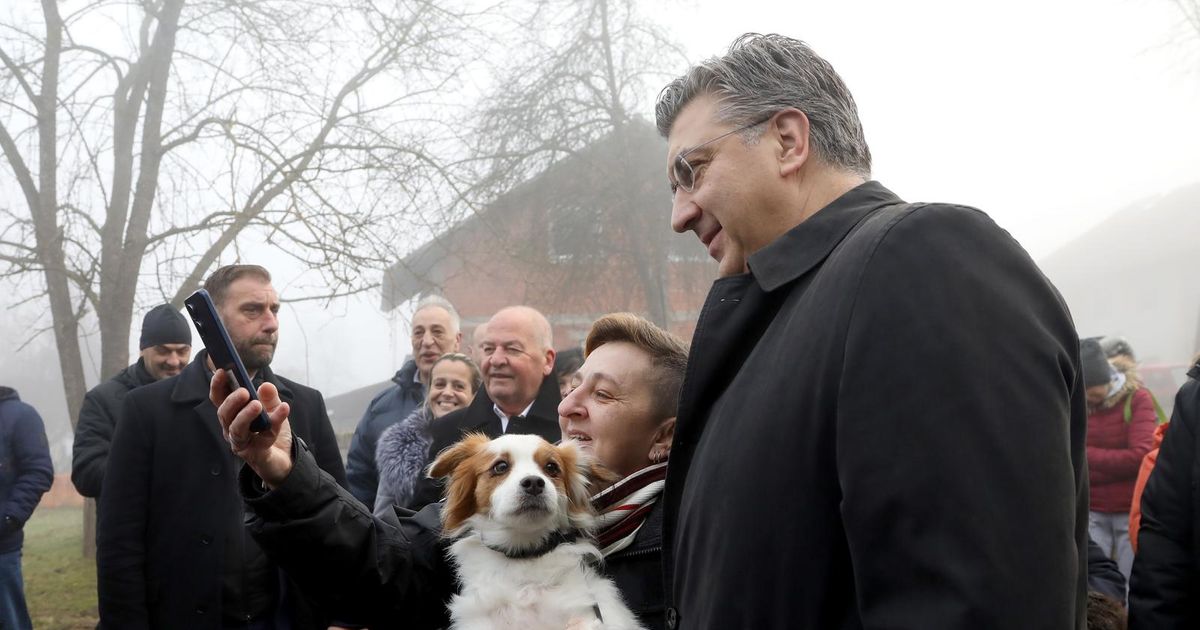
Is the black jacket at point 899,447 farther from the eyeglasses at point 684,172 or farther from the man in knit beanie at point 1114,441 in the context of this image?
the man in knit beanie at point 1114,441

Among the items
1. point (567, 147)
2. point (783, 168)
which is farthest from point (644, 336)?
point (567, 147)

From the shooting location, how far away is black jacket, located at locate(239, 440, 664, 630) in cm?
235

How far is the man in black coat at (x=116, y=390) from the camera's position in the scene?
5.88 m

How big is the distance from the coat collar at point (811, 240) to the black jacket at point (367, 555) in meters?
1.17

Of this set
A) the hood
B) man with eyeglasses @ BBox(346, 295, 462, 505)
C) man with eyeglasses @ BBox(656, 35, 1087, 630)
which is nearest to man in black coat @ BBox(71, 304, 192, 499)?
man with eyeglasses @ BBox(346, 295, 462, 505)

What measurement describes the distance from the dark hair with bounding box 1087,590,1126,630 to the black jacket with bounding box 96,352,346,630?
2.83 metres

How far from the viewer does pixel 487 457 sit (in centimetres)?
299

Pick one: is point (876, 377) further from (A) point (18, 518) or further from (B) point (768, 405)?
(A) point (18, 518)

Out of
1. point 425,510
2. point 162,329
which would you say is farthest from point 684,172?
point 162,329

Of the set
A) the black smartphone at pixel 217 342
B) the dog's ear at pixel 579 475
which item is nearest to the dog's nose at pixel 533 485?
the dog's ear at pixel 579 475

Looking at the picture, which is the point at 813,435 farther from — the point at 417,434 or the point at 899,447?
the point at 417,434

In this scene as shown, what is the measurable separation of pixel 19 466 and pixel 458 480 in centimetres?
490

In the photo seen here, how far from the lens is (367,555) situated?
2539mm

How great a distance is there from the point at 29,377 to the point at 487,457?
18040mm
